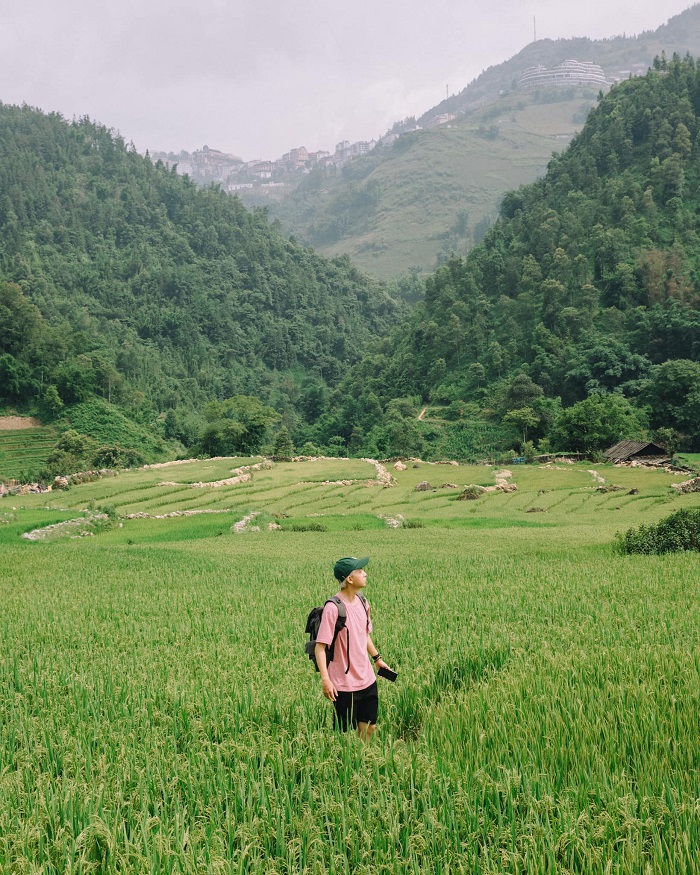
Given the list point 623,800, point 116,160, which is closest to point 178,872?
point 623,800

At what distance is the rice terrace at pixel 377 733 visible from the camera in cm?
339

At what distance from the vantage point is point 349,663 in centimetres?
486

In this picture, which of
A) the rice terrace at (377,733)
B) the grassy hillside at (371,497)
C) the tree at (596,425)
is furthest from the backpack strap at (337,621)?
the tree at (596,425)

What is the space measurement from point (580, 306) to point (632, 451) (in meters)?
27.5

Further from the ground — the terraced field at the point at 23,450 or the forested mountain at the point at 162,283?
the forested mountain at the point at 162,283

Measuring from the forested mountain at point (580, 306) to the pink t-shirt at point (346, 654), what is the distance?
51190 mm

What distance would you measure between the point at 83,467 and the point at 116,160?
105416 mm

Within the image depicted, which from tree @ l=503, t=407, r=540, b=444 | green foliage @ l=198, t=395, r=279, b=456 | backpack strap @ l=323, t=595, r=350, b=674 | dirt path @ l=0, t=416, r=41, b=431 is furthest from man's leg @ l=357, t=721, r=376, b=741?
dirt path @ l=0, t=416, r=41, b=431

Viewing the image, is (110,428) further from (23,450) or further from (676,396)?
(676,396)

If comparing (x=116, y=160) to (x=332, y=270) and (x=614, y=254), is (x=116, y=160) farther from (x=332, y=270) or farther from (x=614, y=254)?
(x=614, y=254)

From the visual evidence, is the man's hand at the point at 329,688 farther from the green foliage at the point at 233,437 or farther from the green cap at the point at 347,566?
the green foliage at the point at 233,437

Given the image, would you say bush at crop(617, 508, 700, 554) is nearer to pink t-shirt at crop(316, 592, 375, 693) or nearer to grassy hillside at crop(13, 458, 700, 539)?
grassy hillside at crop(13, 458, 700, 539)

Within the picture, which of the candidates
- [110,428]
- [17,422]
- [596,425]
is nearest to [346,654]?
[596,425]

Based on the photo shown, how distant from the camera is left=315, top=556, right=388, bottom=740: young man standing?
4.78 meters
